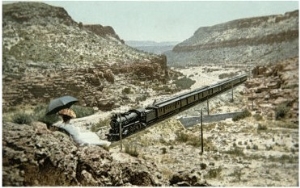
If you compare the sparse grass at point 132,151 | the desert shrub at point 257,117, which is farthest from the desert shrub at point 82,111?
the desert shrub at point 257,117

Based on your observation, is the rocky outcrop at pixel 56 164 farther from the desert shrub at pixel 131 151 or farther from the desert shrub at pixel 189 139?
the desert shrub at pixel 189 139

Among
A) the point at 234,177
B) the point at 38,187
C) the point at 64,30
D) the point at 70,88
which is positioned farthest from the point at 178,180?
the point at 64,30

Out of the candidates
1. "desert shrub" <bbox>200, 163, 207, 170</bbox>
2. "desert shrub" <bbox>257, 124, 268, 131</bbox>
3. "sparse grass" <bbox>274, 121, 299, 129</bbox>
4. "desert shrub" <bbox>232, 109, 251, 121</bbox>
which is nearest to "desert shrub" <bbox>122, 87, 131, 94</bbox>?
"desert shrub" <bbox>232, 109, 251, 121</bbox>

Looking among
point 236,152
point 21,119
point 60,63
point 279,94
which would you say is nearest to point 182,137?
point 236,152

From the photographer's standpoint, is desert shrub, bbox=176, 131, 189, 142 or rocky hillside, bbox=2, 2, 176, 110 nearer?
desert shrub, bbox=176, 131, 189, 142

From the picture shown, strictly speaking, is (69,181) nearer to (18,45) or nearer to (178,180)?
(178,180)

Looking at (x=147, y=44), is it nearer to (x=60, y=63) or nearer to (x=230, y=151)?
(x=60, y=63)

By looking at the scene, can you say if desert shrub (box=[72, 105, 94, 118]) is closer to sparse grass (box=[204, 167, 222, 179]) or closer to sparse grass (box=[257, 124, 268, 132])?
sparse grass (box=[257, 124, 268, 132])
